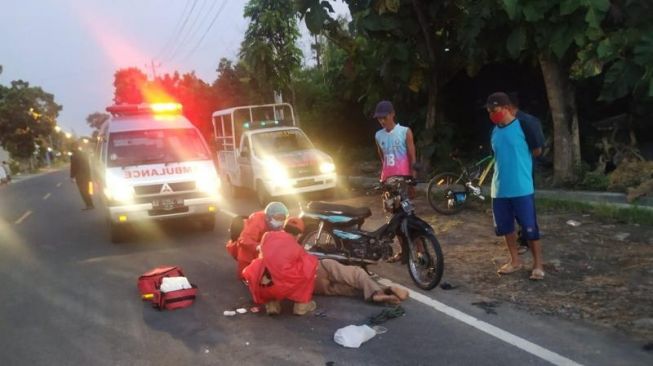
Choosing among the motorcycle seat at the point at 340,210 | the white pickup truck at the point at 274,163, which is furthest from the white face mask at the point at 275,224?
the white pickup truck at the point at 274,163

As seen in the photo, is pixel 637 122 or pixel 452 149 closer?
pixel 637 122

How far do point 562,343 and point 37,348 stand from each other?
4.23 metres

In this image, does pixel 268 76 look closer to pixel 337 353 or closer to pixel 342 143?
pixel 342 143

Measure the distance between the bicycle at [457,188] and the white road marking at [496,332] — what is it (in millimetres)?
4212

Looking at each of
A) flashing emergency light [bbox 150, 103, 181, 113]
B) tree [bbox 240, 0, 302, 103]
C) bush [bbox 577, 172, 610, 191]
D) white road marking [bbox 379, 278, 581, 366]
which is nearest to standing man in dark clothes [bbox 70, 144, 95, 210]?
flashing emergency light [bbox 150, 103, 181, 113]

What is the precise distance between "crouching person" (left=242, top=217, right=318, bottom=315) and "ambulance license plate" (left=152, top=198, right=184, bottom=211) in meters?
4.16

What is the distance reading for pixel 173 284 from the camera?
19.6ft

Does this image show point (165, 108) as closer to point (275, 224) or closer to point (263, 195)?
point (263, 195)

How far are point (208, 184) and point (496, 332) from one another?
5970mm

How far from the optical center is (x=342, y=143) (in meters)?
21.4

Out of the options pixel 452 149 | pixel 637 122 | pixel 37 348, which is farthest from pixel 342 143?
pixel 37 348

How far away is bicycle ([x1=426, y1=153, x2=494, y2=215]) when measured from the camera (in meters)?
9.78

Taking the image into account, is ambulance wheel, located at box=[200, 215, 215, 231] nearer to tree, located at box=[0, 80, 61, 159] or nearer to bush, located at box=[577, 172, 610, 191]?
bush, located at box=[577, 172, 610, 191]

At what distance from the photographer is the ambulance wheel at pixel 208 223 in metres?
9.94
